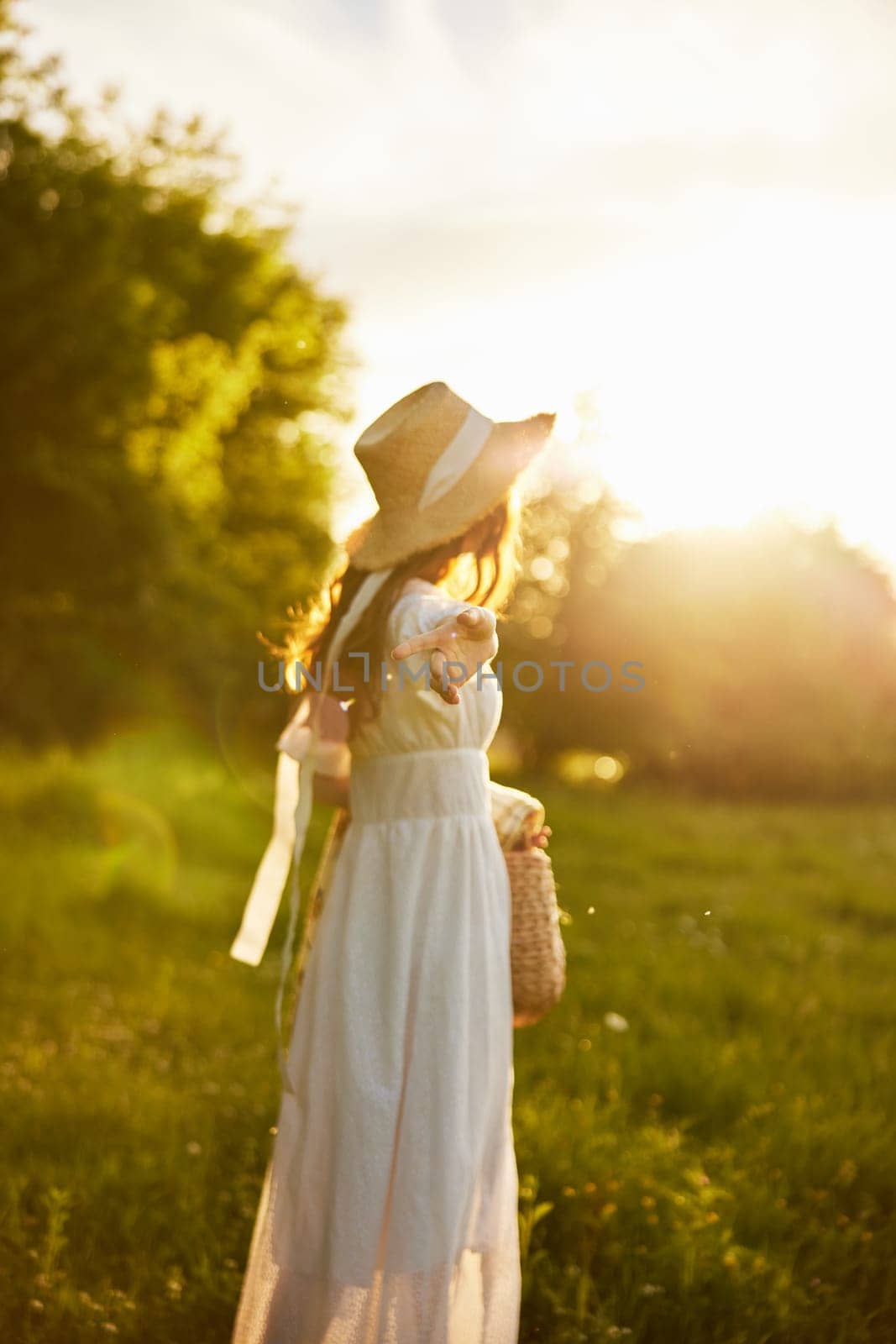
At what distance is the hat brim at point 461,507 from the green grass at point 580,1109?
2.10 metres

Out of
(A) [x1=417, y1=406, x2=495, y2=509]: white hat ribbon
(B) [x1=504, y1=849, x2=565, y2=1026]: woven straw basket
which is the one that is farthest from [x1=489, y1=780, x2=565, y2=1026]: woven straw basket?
(A) [x1=417, y1=406, x2=495, y2=509]: white hat ribbon

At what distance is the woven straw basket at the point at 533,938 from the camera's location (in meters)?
2.97

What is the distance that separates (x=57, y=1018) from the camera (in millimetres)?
6012

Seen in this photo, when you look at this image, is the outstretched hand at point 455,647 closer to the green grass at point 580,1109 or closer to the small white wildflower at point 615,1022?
the green grass at point 580,1109

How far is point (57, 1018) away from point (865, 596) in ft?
70.5

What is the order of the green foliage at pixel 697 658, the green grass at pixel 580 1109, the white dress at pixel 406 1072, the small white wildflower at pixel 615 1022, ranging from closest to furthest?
the white dress at pixel 406 1072 < the green grass at pixel 580 1109 < the small white wildflower at pixel 615 1022 < the green foliage at pixel 697 658

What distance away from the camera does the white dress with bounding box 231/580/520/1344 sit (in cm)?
268

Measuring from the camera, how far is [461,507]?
2.88 m

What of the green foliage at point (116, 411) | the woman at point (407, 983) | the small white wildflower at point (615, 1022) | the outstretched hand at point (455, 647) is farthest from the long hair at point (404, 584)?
the green foliage at point (116, 411)

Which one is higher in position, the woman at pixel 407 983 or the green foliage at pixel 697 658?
the green foliage at pixel 697 658

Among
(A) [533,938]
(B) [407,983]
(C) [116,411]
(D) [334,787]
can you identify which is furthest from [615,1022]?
(C) [116,411]

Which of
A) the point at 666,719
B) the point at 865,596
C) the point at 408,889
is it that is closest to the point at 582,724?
the point at 666,719

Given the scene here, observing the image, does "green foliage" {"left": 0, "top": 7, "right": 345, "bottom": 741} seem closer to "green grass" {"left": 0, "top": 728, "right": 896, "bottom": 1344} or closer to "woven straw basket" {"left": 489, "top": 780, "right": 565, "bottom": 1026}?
"green grass" {"left": 0, "top": 728, "right": 896, "bottom": 1344}

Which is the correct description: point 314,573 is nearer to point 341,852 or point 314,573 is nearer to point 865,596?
point 865,596
